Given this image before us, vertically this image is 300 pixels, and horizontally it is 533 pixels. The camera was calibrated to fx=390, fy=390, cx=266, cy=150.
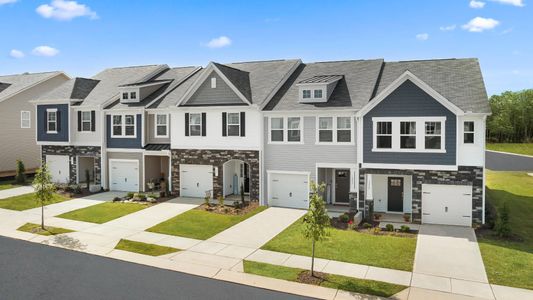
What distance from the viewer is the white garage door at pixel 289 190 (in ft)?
79.4

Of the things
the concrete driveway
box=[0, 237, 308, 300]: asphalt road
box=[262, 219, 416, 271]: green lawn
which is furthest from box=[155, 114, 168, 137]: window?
the concrete driveway

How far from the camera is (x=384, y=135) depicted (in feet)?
70.2

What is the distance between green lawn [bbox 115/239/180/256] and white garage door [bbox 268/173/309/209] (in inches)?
379

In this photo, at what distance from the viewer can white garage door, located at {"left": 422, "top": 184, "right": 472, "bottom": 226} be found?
2012 centimetres

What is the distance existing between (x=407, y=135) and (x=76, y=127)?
24929mm

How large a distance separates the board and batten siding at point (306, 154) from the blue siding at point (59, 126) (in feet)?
56.8

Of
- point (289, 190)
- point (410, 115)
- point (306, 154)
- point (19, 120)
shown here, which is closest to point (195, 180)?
point (289, 190)

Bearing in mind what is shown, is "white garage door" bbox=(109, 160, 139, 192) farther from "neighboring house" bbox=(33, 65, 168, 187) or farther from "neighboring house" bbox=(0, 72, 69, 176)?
"neighboring house" bbox=(0, 72, 69, 176)

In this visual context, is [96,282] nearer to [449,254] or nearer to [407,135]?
[449,254]

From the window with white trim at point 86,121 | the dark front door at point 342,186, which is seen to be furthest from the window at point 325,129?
Answer: the window with white trim at point 86,121

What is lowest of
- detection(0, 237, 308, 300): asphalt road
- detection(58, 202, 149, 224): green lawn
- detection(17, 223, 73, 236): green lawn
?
detection(0, 237, 308, 300): asphalt road

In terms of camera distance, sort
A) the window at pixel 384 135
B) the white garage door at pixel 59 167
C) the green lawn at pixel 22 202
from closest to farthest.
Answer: the window at pixel 384 135, the green lawn at pixel 22 202, the white garage door at pixel 59 167

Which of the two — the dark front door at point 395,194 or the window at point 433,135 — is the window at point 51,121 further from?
the window at point 433,135

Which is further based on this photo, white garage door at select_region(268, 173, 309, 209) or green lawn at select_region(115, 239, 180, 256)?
white garage door at select_region(268, 173, 309, 209)
